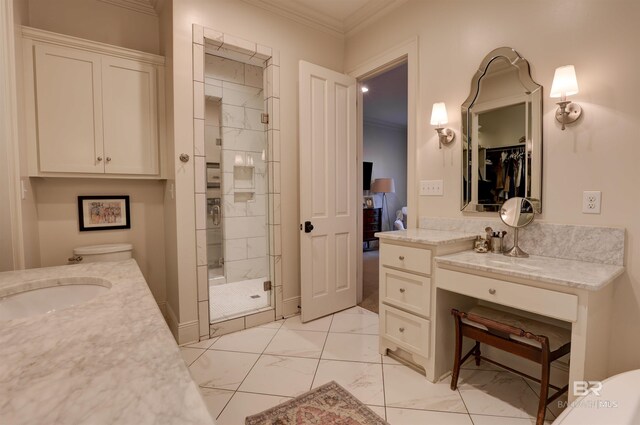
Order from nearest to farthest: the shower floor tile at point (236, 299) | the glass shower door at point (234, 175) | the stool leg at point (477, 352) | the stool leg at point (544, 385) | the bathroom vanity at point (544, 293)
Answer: the bathroom vanity at point (544, 293) → the stool leg at point (544, 385) → the stool leg at point (477, 352) → the shower floor tile at point (236, 299) → the glass shower door at point (234, 175)

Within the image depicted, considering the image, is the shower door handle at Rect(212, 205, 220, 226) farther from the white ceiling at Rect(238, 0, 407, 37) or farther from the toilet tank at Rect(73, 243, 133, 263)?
the white ceiling at Rect(238, 0, 407, 37)

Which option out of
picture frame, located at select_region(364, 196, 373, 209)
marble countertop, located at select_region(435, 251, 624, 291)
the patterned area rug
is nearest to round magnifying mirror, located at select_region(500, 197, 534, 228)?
marble countertop, located at select_region(435, 251, 624, 291)

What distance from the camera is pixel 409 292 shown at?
2.04 meters

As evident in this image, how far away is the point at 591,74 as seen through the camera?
167cm

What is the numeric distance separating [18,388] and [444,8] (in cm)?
297

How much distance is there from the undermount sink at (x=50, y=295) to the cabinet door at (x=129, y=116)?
4.65 feet

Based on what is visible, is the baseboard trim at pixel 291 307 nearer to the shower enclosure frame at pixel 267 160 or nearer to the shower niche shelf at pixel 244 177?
the shower enclosure frame at pixel 267 160

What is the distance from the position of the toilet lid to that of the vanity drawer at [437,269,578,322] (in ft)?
7.90

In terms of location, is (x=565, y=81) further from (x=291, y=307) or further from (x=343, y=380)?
(x=291, y=307)

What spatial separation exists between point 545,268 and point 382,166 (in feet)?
19.6

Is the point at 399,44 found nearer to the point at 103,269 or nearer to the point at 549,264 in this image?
the point at 549,264

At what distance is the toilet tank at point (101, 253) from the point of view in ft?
7.86

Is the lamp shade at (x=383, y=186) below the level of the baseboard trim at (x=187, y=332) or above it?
above
